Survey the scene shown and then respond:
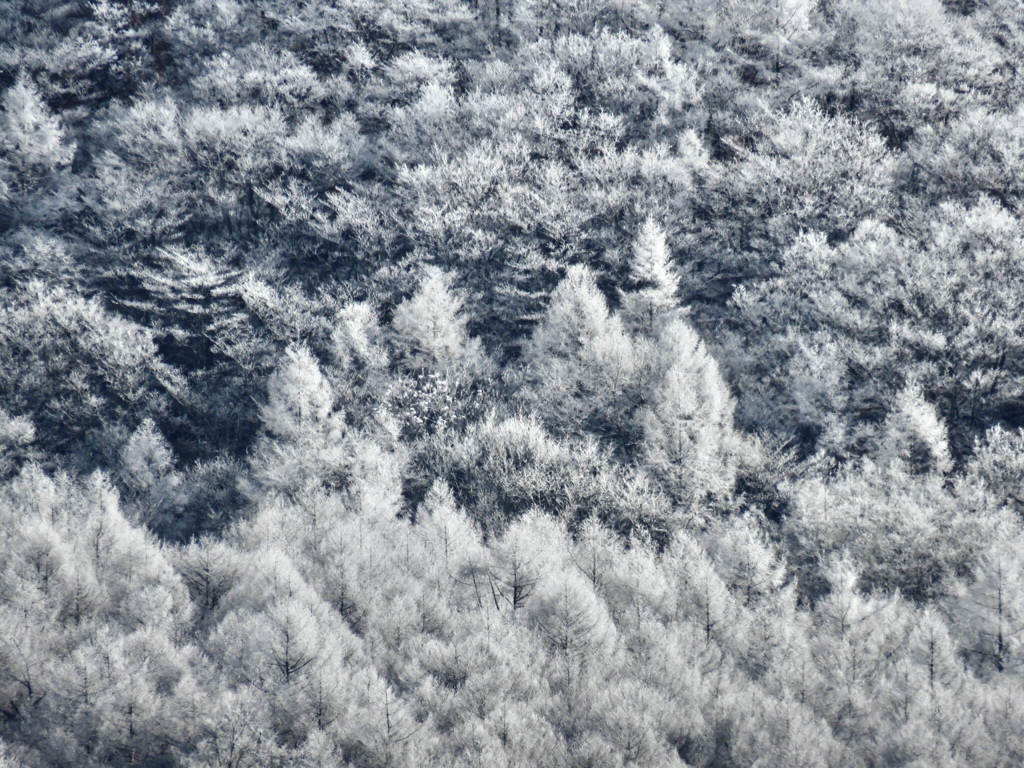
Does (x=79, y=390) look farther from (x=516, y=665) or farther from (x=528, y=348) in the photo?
(x=516, y=665)

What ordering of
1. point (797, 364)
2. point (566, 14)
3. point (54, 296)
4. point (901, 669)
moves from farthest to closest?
point (566, 14) → point (54, 296) → point (797, 364) → point (901, 669)

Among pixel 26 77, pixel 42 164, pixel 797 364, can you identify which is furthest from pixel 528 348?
pixel 26 77

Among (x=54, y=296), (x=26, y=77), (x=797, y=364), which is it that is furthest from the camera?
(x=26, y=77)

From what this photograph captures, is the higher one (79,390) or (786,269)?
(786,269)

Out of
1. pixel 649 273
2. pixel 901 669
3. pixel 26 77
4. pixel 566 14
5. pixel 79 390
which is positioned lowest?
pixel 79 390

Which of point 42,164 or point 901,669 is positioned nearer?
point 901,669

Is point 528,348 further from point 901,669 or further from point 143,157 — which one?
point 143,157
